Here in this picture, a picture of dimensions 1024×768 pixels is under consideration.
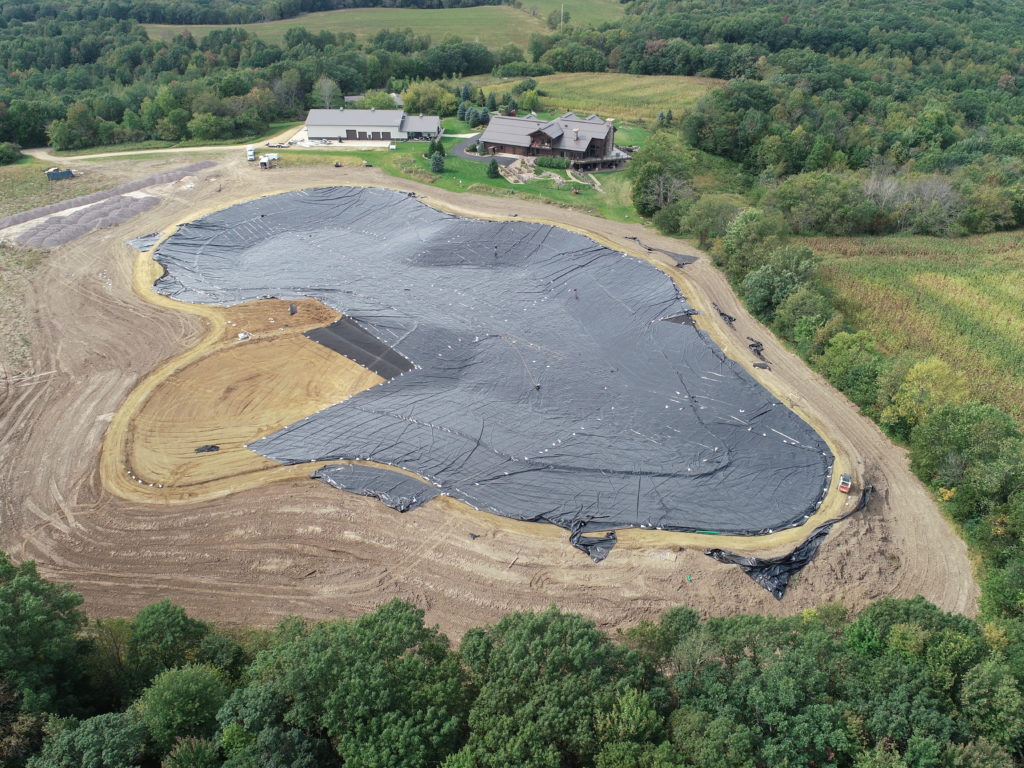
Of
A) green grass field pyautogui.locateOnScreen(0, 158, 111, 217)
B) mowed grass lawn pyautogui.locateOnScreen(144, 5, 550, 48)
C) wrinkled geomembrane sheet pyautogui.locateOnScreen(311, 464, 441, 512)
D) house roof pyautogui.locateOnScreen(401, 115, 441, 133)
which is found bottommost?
Answer: wrinkled geomembrane sheet pyautogui.locateOnScreen(311, 464, 441, 512)

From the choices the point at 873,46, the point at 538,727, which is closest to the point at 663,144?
the point at 538,727

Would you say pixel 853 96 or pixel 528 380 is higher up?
pixel 853 96

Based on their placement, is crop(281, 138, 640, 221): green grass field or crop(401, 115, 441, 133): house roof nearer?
crop(281, 138, 640, 221): green grass field

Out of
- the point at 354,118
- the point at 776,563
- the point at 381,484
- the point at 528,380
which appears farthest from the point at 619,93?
the point at 776,563

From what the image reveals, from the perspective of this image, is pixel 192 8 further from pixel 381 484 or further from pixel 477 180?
pixel 381 484

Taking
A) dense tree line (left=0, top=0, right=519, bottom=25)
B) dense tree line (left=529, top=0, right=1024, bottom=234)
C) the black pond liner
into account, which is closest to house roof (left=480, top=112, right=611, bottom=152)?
dense tree line (left=529, top=0, right=1024, bottom=234)

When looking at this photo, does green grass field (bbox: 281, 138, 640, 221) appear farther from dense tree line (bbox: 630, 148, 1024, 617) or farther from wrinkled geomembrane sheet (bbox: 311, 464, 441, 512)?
wrinkled geomembrane sheet (bbox: 311, 464, 441, 512)
